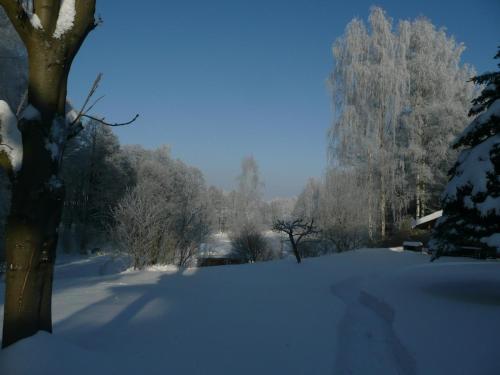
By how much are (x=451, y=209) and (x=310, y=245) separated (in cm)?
1579

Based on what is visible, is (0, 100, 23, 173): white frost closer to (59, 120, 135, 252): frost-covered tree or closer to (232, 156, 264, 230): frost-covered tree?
(59, 120, 135, 252): frost-covered tree

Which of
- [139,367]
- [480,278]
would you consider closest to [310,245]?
[480,278]

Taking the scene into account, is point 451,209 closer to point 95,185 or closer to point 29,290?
point 29,290

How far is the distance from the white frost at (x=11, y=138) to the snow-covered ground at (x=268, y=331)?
1392 millimetres

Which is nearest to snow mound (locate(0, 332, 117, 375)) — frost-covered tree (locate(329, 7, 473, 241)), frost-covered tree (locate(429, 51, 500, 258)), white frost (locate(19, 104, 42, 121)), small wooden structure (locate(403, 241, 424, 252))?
white frost (locate(19, 104, 42, 121))

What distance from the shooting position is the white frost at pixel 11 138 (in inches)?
100

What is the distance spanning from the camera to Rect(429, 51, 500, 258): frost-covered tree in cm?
593

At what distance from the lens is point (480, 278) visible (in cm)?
861

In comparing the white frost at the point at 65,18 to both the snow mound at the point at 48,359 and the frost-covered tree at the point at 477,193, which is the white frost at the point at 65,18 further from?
the frost-covered tree at the point at 477,193

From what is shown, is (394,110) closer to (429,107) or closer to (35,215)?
(429,107)

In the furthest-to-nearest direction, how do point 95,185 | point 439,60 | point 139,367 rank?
point 95,185
point 439,60
point 139,367

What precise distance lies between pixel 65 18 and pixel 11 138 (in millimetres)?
1110

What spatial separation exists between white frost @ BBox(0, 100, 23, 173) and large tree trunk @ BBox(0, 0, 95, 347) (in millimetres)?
45

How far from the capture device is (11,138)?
2580 mm
